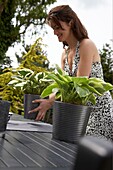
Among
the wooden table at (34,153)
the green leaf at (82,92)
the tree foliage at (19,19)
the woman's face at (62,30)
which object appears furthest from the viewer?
the tree foliage at (19,19)

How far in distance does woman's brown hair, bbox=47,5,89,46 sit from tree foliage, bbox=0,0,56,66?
443 inches

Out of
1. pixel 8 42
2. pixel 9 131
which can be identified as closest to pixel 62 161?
pixel 9 131

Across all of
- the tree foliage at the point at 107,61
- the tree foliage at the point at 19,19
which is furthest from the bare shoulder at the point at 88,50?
the tree foliage at the point at 19,19

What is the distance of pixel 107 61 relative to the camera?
1312cm

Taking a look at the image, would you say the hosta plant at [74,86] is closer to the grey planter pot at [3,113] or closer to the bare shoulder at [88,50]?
the grey planter pot at [3,113]

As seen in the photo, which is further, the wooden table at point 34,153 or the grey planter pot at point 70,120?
the grey planter pot at point 70,120

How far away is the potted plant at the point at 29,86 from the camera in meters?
1.98

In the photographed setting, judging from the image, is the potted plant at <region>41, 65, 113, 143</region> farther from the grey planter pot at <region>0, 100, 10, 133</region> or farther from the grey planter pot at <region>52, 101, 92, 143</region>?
the grey planter pot at <region>0, 100, 10, 133</region>

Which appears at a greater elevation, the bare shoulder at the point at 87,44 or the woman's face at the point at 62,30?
the woman's face at the point at 62,30

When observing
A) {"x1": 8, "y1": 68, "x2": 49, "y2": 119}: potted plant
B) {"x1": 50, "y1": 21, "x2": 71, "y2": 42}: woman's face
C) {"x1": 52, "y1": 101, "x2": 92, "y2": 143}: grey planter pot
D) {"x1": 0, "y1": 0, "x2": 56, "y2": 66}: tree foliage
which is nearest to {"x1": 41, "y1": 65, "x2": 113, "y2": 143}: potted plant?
{"x1": 52, "y1": 101, "x2": 92, "y2": 143}: grey planter pot

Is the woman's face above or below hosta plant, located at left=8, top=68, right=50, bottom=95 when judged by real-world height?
above

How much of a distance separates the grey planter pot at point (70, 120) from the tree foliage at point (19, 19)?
1172cm

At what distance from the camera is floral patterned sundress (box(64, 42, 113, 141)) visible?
5.26 feet

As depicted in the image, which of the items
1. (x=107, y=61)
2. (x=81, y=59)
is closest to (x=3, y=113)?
(x=81, y=59)
